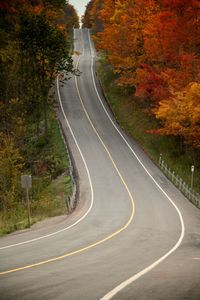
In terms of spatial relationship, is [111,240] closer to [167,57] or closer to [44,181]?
[44,181]

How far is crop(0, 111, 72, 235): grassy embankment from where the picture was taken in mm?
30292

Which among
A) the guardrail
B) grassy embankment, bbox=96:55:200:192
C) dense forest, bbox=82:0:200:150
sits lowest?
the guardrail

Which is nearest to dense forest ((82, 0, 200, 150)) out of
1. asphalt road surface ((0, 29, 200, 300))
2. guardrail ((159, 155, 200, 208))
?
guardrail ((159, 155, 200, 208))

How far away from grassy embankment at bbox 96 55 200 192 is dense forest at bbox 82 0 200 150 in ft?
4.39

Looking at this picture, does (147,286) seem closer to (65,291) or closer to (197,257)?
(65,291)

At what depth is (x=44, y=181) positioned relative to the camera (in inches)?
1652

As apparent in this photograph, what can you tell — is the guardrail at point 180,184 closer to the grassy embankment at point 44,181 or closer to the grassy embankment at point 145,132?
the grassy embankment at point 145,132

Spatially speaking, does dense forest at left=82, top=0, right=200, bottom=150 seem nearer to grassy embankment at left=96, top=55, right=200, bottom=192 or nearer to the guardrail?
grassy embankment at left=96, top=55, right=200, bottom=192

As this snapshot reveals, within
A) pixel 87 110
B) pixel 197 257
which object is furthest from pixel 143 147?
pixel 197 257

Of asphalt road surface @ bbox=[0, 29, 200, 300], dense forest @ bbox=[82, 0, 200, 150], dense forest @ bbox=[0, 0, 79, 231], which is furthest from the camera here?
dense forest @ bbox=[82, 0, 200, 150]

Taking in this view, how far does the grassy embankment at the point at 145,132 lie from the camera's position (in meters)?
44.3

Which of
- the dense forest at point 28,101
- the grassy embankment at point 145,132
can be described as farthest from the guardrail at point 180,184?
the dense forest at point 28,101

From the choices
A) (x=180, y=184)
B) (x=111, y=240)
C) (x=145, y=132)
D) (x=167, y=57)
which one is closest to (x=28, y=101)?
(x=145, y=132)

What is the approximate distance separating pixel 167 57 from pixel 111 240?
29380 millimetres
